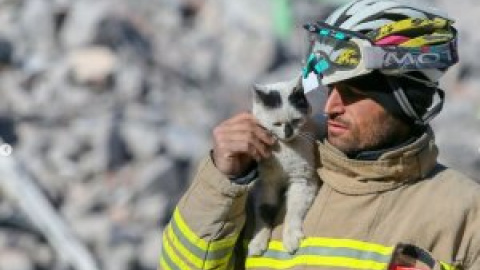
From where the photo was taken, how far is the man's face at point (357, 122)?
2477 mm

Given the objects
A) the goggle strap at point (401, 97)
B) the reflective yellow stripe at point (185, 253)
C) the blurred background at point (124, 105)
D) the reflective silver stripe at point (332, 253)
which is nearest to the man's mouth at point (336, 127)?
the goggle strap at point (401, 97)

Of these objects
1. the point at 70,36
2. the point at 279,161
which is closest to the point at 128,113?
the point at 70,36

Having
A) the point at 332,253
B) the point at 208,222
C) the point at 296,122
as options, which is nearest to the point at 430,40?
the point at 296,122

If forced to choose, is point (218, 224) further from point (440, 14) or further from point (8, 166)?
point (8, 166)

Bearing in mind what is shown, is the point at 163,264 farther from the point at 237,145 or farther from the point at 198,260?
the point at 237,145

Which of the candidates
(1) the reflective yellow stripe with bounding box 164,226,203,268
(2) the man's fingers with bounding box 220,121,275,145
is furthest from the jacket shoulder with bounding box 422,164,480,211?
(1) the reflective yellow stripe with bounding box 164,226,203,268

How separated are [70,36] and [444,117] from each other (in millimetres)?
2813

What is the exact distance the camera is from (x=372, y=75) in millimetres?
2473

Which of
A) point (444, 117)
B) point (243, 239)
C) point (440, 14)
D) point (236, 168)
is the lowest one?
point (444, 117)

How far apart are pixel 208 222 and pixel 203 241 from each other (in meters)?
0.04

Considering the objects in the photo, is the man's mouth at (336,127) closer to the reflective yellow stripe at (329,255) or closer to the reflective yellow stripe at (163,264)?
the reflective yellow stripe at (329,255)

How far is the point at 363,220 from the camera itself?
8.06 feet

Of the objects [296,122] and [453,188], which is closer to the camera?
[453,188]

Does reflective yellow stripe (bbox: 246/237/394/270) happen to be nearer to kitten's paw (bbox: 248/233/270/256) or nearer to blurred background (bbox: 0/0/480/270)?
kitten's paw (bbox: 248/233/270/256)
